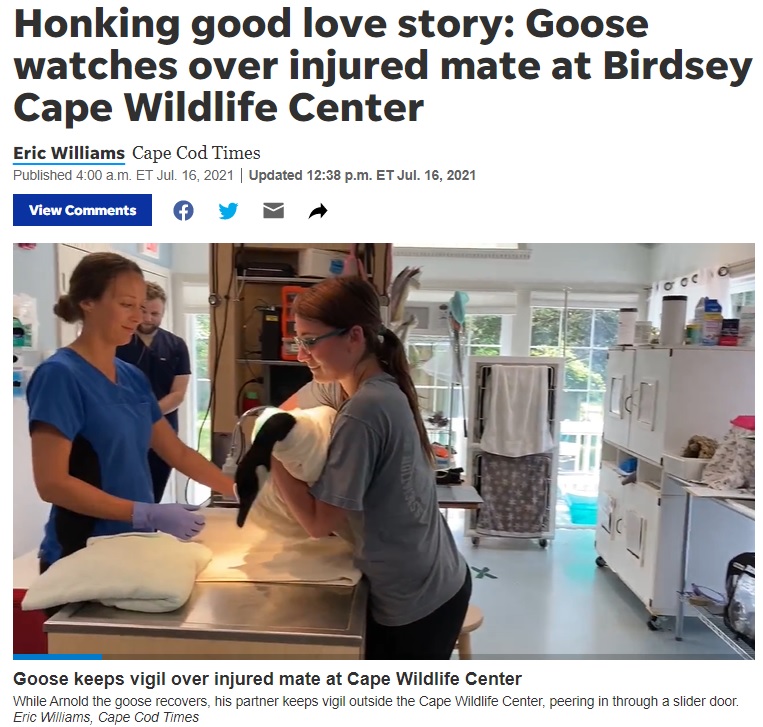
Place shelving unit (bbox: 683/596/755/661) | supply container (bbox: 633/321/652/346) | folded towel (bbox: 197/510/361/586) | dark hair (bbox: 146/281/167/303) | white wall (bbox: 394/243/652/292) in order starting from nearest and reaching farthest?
folded towel (bbox: 197/510/361/586) → dark hair (bbox: 146/281/167/303) → shelving unit (bbox: 683/596/755/661) → supply container (bbox: 633/321/652/346) → white wall (bbox: 394/243/652/292)

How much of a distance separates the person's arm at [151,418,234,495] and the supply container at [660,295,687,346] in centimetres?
174

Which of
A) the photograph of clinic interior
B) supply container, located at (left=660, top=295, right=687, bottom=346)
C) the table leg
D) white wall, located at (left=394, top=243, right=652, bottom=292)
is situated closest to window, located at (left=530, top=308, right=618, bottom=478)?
the photograph of clinic interior

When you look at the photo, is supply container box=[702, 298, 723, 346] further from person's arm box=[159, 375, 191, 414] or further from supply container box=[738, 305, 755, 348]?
person's arm box=[159, 375, 191, 414]

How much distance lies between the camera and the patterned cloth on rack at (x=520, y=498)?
289 centimetres

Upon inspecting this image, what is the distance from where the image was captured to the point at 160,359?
3.36ft

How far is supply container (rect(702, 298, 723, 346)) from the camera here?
1.81 m

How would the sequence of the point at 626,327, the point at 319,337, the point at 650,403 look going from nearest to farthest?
the point at 319,337, the point at 650,403, the point at 626,327

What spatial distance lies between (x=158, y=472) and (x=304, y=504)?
16.9 inches
